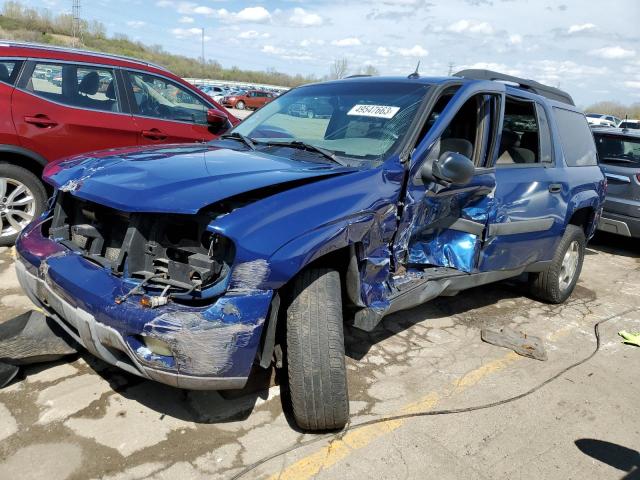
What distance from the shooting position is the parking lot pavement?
2533mm

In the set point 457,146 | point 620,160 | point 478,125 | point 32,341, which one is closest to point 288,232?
point 457,146

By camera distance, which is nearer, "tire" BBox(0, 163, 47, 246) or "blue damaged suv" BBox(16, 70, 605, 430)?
"blue damaged suv" BBox(16, 70, 605, 430)

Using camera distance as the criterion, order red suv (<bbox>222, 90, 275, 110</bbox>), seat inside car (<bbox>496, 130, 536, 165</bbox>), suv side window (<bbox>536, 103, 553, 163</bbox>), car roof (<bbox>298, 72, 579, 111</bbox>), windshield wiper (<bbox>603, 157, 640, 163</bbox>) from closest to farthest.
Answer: car roof (<bbox>298, 72, 579, 111</bbox>)
seat inside car (<bbox>496, 130, 536, 165</bbox>)
suv side window (<bbox>536, 103, 553, 163</bbox>)
windshield wiper (<bbox>603, 157, 640, 163</bbox>)
red suv (<bbox>222, 90, 275, 110</bbox>)

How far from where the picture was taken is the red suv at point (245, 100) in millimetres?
37125

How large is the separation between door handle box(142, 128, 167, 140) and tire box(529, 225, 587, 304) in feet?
13.6

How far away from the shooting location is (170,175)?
8.81 ft

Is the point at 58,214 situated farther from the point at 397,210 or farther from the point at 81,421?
the point at 397,210

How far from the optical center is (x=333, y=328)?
266 centimetres

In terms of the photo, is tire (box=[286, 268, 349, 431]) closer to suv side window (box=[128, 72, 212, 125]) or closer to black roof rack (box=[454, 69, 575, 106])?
black roof rack (box=[454, 69, 575, 106])

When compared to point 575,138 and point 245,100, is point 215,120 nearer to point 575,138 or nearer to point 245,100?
point 575,138

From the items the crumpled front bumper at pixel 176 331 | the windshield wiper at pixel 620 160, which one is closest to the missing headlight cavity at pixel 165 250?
the crumpled front bumper at pixel 176 331

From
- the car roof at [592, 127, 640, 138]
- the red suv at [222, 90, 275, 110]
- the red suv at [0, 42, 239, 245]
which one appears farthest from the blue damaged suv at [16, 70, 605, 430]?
the red suv at [222, 90, 275, 110]

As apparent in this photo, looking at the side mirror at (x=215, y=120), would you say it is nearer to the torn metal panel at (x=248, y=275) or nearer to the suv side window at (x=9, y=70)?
the suv side window at (x=9, y=70)

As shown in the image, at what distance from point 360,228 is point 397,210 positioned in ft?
1.43
